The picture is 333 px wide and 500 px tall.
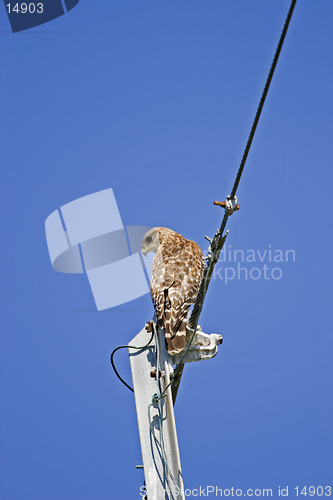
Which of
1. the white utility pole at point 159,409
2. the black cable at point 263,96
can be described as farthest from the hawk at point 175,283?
the black cable at point 263,96

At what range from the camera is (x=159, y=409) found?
502 cm

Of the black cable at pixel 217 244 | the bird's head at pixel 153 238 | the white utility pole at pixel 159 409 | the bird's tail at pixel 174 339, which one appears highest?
the bird's head at pixel 153 238

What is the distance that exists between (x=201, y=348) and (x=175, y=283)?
43.5 inches

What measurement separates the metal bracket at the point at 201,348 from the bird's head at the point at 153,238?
8.74 feet

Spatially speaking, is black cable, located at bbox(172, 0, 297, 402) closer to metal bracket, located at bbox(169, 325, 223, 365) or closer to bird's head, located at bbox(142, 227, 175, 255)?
metal bracket, located at bbox(169, 325, 223, 365)

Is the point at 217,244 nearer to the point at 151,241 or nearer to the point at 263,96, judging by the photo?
the point at 263,96

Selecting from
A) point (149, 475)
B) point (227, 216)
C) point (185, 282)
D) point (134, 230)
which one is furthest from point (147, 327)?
point (134, 230)

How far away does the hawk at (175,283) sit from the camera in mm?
5400

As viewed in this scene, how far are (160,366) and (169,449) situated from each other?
72 cm

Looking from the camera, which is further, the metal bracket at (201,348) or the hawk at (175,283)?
the hawk at (175,283)

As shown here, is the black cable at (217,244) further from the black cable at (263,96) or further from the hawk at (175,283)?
the hawk at (175,283)

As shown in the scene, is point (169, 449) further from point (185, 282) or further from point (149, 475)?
point (185, 282)

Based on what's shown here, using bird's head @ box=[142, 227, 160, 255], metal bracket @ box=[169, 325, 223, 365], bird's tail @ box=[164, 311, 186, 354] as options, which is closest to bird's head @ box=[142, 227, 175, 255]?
bird's head @ box=[142, 227, 160, 255]

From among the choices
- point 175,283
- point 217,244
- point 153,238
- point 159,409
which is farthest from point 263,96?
point 153,238
